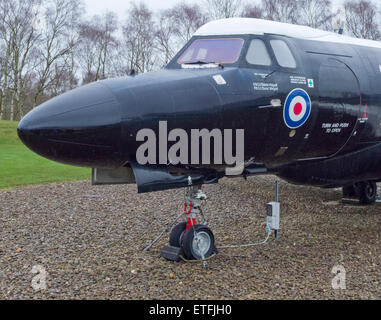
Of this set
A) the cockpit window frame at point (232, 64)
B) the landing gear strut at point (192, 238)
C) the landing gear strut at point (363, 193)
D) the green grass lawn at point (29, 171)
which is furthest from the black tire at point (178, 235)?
the green grass lawn at point (29, 171)

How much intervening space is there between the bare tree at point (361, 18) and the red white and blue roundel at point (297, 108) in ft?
137

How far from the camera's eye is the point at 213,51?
20.2 ft

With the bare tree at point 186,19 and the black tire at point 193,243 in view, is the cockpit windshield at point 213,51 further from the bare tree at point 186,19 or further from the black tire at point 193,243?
the bare tree at point 186,19

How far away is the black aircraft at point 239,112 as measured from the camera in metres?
4.68

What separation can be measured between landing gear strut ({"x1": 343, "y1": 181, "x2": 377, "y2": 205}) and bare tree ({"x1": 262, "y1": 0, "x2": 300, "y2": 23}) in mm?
35683

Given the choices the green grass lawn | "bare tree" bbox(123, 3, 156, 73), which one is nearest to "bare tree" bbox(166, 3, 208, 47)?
"bare tree" bbox(123, 3, 156, 73)

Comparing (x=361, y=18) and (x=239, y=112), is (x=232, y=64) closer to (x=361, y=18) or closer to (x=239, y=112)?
(x=239, y=112)

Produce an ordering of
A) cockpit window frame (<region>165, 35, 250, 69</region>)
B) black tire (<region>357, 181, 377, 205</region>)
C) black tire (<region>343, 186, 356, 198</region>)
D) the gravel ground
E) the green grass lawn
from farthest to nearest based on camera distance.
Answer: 1. the green grass lawn
2. black tire (<region>343, 186, 356, 198</region>)
3. black tire (<region>357, 181, 377, 205</region>)
4. cockpit window frame (<region>165, 35, 250, 69</region>)
5. the gravel ground

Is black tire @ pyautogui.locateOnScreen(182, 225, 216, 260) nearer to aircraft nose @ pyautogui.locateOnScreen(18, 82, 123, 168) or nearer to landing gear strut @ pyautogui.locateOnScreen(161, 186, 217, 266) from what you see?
landing gear strut @ pyautogui.locateOnScreen(161, 186, 217, 266)

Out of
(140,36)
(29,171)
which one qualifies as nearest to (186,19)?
(140,36)

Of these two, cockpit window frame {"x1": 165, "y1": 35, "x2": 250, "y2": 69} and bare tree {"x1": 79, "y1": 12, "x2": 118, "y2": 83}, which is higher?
bare tree {"x1": 79, "y1": 12, "x2": 118, "y2": 83}

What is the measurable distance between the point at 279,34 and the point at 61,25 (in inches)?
1509

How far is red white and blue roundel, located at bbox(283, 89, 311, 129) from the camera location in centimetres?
595

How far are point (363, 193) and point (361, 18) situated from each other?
38.4m
